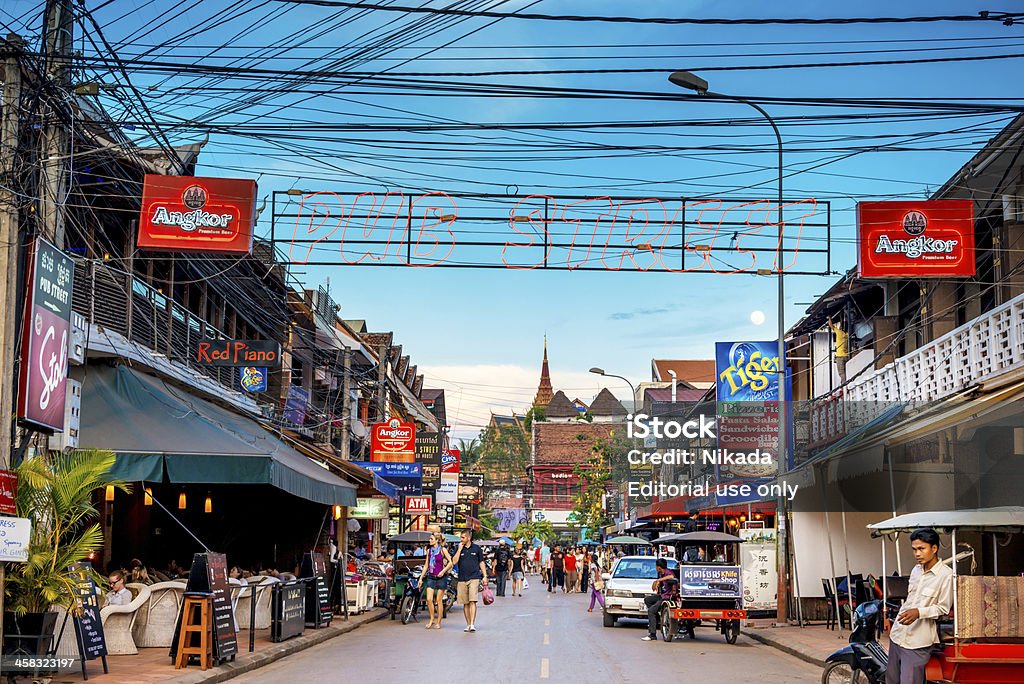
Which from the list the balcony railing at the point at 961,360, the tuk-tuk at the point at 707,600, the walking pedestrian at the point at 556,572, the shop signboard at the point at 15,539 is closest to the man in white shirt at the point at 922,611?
the balcony railing at the point at 961,360

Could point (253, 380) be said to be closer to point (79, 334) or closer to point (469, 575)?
point (469, 575)

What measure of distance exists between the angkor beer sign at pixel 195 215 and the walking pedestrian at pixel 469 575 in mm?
9116

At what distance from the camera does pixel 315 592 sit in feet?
Answer: 73.6

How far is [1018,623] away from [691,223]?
354 inches

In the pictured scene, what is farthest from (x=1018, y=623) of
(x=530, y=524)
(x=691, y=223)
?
(x=530, y=524)

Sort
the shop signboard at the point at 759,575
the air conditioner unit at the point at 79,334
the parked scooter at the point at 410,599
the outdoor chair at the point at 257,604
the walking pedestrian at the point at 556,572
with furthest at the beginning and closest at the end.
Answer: the walking pedestrian at the point at 556,572 → the shop signboard at the point at 759,575 → the parked scooter at the point at 410,599 → the outdoor chair at the point at 257,604 → the air conditioner unit at the point at 79,334

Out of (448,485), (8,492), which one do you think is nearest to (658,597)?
(8,492)

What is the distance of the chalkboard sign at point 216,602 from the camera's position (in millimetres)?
15227

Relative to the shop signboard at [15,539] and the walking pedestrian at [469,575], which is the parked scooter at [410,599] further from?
the shop signboard at [15,539]

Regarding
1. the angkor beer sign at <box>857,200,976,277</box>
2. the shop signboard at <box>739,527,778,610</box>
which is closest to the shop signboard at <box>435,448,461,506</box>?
the shop signboard at <box>739,527,778,610</box>

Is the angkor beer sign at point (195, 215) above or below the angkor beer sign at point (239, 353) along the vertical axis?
above

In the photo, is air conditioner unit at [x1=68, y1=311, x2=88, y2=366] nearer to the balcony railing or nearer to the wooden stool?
the wooden stool

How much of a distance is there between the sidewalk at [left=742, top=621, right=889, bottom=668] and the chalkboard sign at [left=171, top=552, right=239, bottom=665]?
8767mm

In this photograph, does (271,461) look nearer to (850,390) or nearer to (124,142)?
(124,142)
